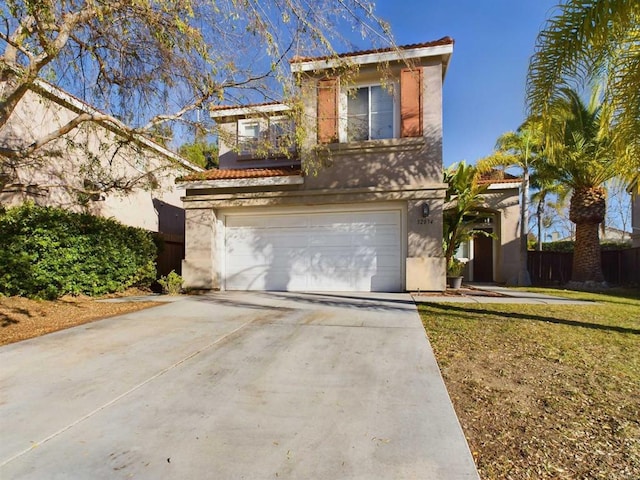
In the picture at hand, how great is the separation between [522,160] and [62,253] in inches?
595

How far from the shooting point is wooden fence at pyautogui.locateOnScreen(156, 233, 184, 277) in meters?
12.2

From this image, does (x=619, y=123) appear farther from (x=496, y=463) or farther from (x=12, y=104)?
(x=12, y=104)

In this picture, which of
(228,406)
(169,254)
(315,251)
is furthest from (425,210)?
(169,254)

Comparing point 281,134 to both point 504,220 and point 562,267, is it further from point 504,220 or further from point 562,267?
point 562,267

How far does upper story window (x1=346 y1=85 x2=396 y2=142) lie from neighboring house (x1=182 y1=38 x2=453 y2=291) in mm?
28

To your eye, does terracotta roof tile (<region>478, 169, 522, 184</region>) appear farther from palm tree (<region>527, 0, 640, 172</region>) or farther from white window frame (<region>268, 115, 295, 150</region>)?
white window frame (<region>268, 115, 295, 150</region>)

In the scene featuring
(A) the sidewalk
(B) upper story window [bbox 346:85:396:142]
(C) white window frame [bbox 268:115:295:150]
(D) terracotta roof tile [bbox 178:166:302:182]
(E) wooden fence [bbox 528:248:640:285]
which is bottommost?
(A) the sidewalk

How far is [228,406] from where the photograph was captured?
305cm

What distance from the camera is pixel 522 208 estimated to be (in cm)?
1362

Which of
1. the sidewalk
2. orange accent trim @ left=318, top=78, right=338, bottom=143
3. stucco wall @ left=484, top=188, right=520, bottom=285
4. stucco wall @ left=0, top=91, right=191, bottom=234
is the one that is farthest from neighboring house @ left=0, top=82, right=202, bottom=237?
stucco wall @ left=484, top=188, right=520, bottom=285

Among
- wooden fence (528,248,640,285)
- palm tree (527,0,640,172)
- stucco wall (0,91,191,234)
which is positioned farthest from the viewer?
wooden fence (528,248,640,285)

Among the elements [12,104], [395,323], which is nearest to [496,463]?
[395,323]

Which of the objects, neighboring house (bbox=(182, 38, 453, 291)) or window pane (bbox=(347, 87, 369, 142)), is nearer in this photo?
neighboring house (bbox=(182, 38, 453, 291))

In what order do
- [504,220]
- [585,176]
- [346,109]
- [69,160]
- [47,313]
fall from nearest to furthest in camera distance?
[47,313] < [69,160] < [346,109] < [585,176] < [504,220]
